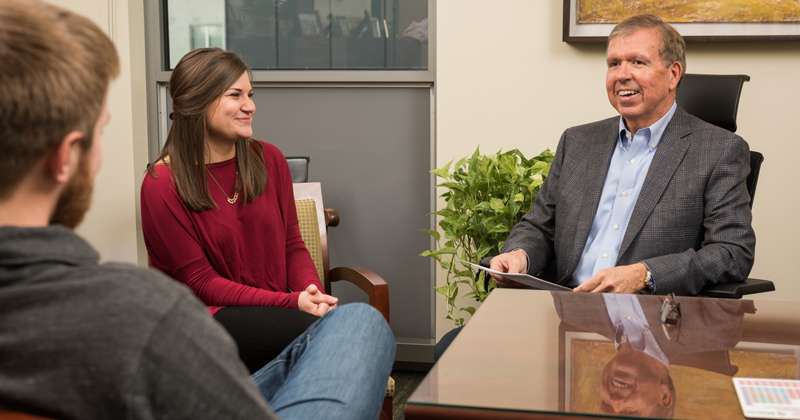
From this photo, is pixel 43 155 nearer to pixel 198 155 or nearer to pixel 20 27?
pixel 20 27

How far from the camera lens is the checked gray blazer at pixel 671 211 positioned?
1.95 m

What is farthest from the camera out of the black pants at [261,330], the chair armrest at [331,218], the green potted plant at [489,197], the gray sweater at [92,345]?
the chair armrest at [331,218]

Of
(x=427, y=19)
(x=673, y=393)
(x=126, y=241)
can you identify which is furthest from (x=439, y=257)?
(x=673, y=393)

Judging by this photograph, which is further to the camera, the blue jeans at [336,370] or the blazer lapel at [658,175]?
the blazer lapel at [658,175]

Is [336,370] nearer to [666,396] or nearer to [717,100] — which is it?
[666,396]

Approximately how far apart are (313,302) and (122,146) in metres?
1.71

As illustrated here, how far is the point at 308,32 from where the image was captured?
3.28m

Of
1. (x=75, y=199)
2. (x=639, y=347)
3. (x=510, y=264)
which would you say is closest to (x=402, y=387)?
→ (x=510, y=264)

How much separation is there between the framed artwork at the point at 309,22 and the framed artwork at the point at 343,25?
89 millimetres

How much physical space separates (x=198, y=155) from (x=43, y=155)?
145 cm

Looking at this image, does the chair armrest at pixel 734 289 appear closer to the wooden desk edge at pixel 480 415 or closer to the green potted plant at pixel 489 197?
the green potted plant at pixel 489 197

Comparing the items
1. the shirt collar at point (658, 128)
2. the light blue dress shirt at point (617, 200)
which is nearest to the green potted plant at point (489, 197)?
the light blue dress shirt at point (617, 200)

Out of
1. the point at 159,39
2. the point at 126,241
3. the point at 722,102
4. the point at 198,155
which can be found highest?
the point at 159,39

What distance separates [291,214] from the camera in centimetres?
232
